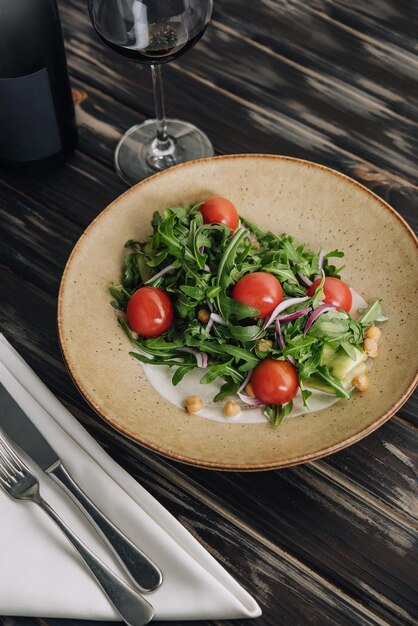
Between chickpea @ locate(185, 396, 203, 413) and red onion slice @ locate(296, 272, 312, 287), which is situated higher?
red onion slice @ locate(296, 272, 312, 287)

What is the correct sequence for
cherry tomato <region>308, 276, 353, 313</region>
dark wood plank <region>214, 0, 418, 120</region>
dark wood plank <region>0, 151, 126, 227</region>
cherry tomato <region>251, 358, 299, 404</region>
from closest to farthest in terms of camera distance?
Result: cherry tomato <region>251, 358, 299, 404</region> → cherry tomato <region>308, 276, 353, 313</region> → dark wood plank <region>0, 151, 126, 227</region> → dark wood plank <region>214, 0, 418, 120</region>

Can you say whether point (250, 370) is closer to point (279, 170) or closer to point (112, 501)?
point (112, 501)

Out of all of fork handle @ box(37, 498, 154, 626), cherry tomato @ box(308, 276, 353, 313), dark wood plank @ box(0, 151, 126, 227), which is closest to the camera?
fork handle @ box(37, 498, 154, 626)

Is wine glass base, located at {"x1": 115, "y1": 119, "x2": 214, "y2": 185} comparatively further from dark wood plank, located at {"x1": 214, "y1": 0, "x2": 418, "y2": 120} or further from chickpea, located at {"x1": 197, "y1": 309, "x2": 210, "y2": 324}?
chickpea, located at {"x1": 197, "y1": 309, "x2": 210, "y2": 324}

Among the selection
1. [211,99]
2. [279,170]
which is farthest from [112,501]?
[211,99]

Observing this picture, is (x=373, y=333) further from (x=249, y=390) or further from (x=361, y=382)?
(x=249, y=390)

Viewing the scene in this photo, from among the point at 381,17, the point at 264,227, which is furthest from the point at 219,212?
the point at 381,17

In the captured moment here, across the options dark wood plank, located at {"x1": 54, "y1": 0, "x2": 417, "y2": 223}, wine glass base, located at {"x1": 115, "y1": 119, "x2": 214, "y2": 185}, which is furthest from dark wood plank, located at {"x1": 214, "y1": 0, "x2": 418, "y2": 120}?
wine glass base, located at {"x1": 115, "y1": 119, "x2": 214, "y2": 185}
